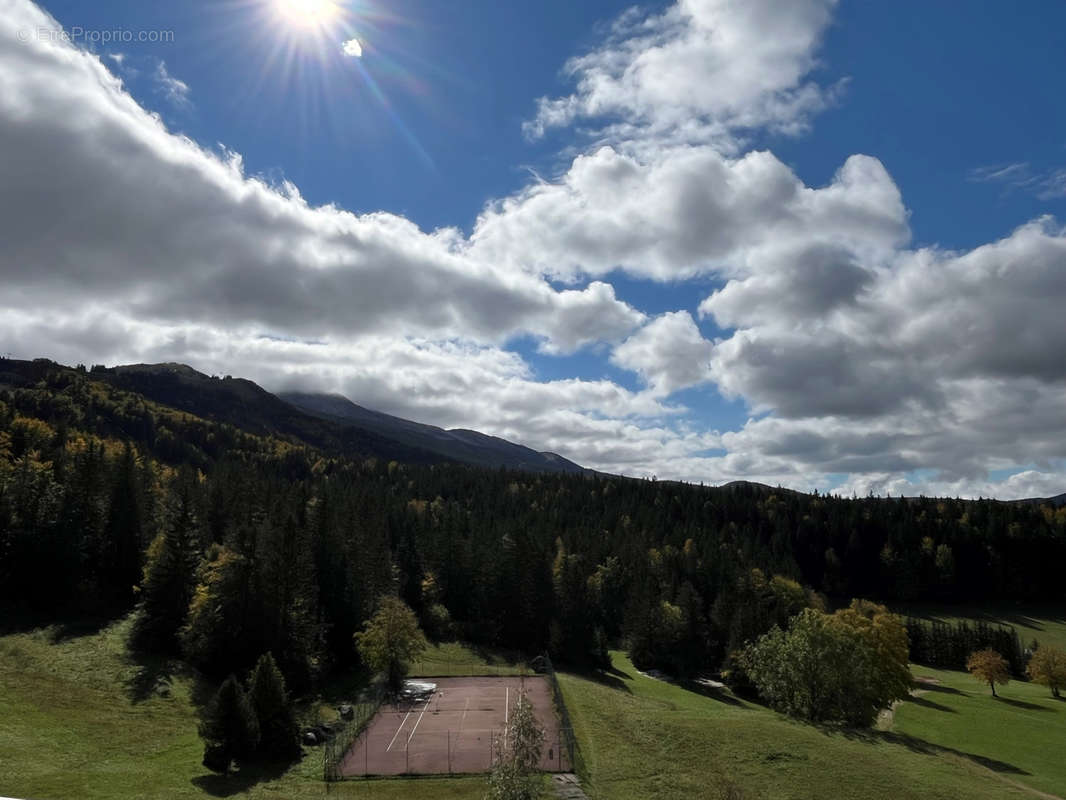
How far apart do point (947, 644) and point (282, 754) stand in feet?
445

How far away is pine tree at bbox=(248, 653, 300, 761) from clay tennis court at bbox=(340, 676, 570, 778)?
4201 mm

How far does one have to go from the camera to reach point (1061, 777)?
57219mm

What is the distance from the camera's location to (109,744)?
43719 mm

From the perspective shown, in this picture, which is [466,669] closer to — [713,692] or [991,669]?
[713,692]

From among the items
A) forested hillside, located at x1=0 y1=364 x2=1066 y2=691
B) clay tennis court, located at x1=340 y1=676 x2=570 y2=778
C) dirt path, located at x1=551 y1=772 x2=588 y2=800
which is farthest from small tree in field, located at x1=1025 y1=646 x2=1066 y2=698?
dirt path, located at x1=551 y1=772 x2=588 y2=800

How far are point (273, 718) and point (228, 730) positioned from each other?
14.1 ft

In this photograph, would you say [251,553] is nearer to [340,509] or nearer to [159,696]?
[159,696]

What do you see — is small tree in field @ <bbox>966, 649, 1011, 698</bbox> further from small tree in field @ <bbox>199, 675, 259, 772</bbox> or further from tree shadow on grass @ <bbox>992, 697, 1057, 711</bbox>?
small tree in field @ <bbox>199, 675, 259, 772</bbox>

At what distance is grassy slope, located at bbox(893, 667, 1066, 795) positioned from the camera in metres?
60.4

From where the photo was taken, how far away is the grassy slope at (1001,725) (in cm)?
6038

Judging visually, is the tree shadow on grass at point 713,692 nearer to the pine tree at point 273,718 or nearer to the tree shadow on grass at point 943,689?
the tree shadow on grass at point 943,689

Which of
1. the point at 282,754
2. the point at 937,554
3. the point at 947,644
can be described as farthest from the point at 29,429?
the point at 937,554

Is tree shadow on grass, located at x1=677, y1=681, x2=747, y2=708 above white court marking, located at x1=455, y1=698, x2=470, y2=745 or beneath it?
beneath

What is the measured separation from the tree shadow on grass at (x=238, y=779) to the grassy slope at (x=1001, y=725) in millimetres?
54776
